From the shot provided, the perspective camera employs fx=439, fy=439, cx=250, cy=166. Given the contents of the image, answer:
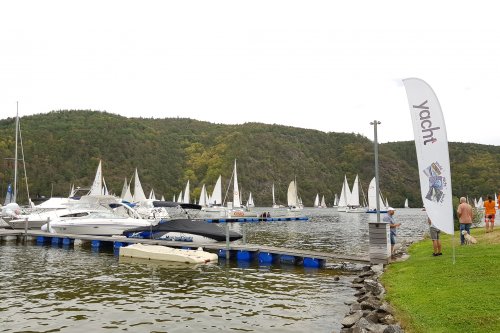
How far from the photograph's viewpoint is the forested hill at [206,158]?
133375 mm

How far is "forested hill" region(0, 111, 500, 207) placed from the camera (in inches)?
5251

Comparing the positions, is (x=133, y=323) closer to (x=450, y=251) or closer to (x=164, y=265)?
(x=164, y=265)

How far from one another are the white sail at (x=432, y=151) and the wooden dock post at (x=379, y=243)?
3.23 metres

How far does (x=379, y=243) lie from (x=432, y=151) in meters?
5.16

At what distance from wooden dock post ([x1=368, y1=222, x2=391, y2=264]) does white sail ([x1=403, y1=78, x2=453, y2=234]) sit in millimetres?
3228

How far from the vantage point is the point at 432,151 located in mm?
13633

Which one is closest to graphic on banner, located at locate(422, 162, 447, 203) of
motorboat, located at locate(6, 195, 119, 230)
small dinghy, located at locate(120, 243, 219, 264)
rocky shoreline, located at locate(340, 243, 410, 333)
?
rocky shoreline, located at locate(340, 243, 410, 333)

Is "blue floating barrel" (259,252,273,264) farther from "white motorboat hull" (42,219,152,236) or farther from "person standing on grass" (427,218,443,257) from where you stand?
"white motorboat hull" (42,219,152,236)

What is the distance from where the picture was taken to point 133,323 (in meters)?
11.1

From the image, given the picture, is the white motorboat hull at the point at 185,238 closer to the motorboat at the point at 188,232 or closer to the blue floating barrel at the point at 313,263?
the motorboat at the point at 188,232

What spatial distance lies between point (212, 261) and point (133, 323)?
416 inches

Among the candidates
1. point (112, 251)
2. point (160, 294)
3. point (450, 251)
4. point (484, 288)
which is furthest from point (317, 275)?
point (112, 251)

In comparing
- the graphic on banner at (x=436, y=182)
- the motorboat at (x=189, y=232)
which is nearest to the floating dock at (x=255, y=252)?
the motorboat at (x=189, y=232)

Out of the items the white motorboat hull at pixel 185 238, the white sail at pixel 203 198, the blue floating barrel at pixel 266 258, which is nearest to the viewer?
the blue floating barrel at pixel 266 258
